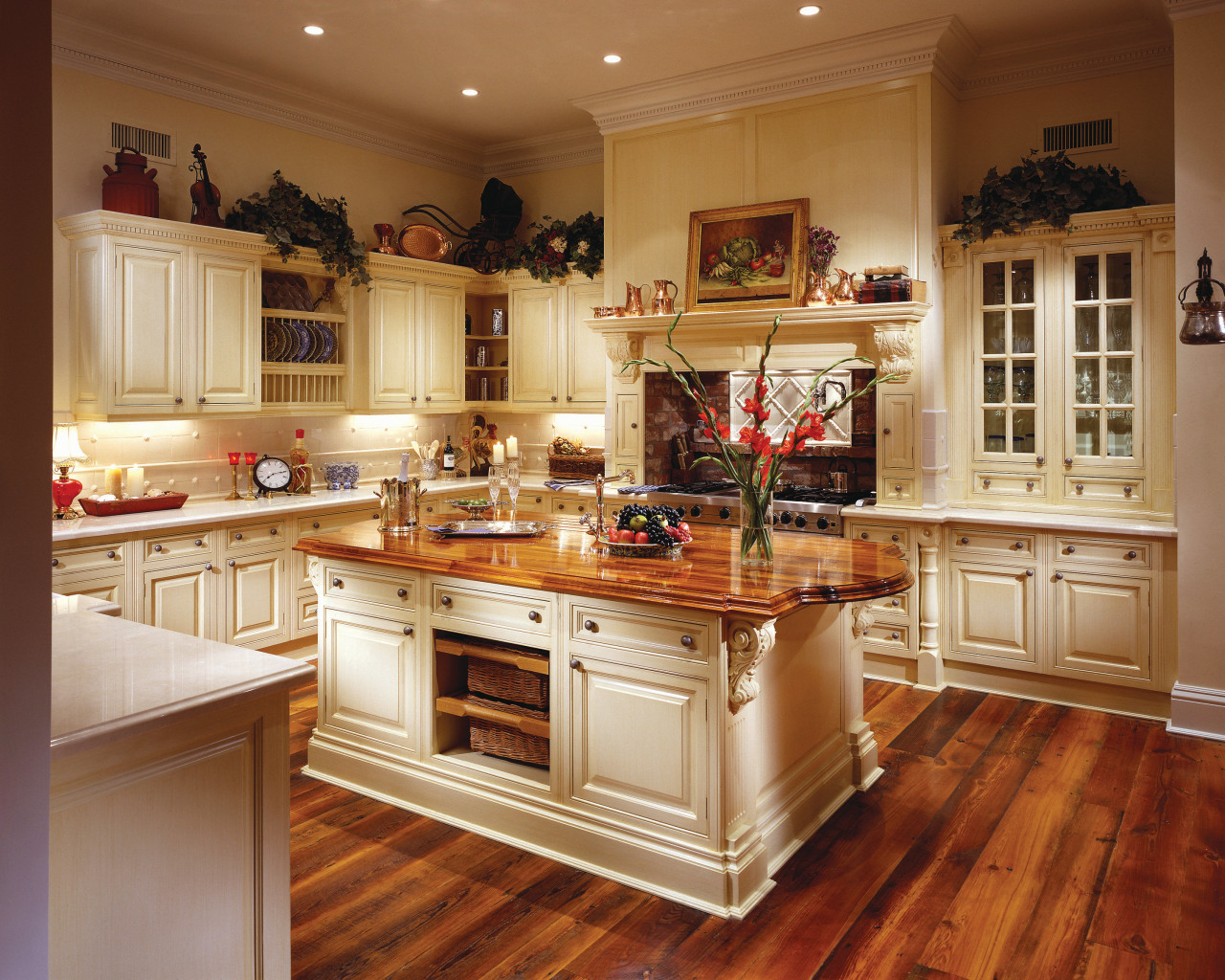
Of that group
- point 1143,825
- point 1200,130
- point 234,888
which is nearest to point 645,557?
point 234,888

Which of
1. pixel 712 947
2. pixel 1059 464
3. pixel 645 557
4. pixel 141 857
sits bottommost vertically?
pixel 712 947

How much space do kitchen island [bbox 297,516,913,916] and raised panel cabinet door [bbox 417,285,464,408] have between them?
273cm

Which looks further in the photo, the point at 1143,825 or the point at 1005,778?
the point at 1005,778

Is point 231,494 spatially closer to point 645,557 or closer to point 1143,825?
point 645,557

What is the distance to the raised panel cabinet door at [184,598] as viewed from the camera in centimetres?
446

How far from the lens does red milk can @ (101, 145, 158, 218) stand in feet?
15.0

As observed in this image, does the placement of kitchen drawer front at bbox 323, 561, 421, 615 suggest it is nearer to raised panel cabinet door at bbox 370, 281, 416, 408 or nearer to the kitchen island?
the kitchen island

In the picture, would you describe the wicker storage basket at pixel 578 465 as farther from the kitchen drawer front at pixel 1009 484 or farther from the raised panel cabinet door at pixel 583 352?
the kitchen drawer front at pixel 1009 484

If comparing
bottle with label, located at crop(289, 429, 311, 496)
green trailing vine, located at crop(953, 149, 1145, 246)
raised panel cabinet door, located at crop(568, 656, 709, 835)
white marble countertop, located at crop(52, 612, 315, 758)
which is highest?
green trailing vine, located at crop(953, 149, 1145, 246)

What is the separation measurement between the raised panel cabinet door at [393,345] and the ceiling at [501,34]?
1.23 metres

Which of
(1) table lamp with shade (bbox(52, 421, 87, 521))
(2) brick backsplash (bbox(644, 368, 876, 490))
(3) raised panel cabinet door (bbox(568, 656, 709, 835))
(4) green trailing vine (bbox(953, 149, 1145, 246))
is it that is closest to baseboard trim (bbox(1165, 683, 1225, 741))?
(2) brick backsplash (bbox(644, 368, 876, 490))

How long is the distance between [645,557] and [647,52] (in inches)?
128

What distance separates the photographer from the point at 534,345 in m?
6.55

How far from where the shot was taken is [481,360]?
6.86m
